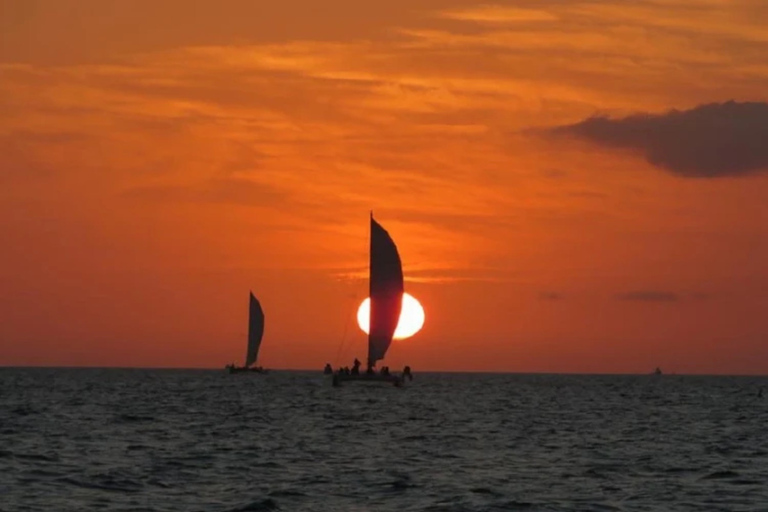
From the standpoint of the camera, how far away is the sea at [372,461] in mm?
36656

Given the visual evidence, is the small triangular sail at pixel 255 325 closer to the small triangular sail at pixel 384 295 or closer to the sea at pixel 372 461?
the small triangular sail at pixel 384 295

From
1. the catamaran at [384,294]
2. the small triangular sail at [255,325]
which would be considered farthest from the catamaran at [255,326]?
the catamaran at [384,294]

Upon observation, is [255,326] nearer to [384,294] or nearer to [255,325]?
[255,325]

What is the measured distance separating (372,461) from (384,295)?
65677mm

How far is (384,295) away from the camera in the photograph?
113375mm

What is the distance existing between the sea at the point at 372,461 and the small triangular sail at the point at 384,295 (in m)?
30.1

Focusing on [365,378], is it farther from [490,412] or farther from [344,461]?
[344,461]

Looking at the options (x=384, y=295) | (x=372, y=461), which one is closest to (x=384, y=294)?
(x=384, y=295)

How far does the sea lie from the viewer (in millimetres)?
36656

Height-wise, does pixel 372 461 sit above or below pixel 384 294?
below

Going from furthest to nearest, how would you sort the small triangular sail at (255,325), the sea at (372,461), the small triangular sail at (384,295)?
the small triangular sail at (255,325), the small triangular sail at (384,295), the sea at (372,461)

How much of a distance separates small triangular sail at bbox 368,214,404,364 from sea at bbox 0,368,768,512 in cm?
3012

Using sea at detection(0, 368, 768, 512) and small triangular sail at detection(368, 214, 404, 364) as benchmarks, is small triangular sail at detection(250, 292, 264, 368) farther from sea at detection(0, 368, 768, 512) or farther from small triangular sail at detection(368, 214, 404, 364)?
sea at detection(0, 368, 768, 512)

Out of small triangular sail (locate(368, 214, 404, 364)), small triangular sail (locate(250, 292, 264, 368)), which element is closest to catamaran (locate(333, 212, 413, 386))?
small triangular sail (locate(368, 214, 404, 364))
